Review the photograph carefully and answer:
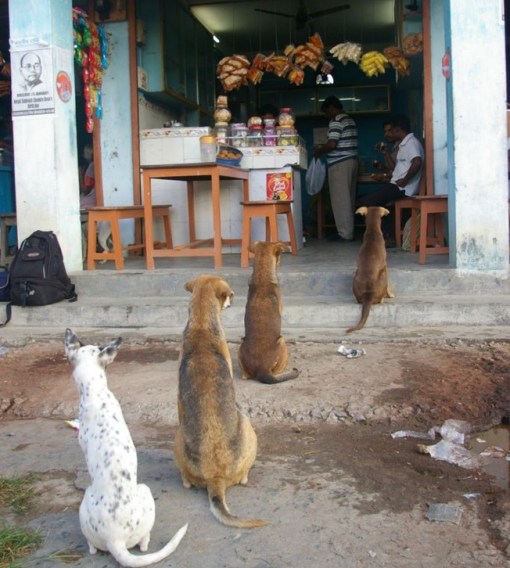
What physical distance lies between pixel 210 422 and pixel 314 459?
88cm

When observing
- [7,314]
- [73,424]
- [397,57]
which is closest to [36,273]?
[7,314]

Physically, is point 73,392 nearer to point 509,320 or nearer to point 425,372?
point 425,372

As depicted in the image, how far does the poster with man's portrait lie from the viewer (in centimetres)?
770

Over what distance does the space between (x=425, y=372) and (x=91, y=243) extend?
4.39m

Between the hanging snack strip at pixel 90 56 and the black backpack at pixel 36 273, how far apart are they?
2436 millimetres

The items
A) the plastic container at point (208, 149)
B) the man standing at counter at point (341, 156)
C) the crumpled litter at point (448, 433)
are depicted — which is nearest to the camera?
the crumpled litter at point (448, 433)

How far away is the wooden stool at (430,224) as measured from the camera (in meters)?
7.89

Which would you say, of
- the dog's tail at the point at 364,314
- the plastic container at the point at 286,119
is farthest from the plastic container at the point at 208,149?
the dog's tail at the point at 364,314

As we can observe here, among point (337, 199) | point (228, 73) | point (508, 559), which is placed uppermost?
point (228, 73)

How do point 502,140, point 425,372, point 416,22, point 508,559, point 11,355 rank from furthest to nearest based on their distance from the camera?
point 416,22, point 502,140, point 11,355, point 425,372, point 508,559

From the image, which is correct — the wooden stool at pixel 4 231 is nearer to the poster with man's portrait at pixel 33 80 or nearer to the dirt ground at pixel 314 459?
the poster with man's portrait at pixel 33 80

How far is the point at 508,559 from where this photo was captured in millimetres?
2951

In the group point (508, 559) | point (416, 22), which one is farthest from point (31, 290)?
point (416, 22)

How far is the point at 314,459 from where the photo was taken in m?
4.13
